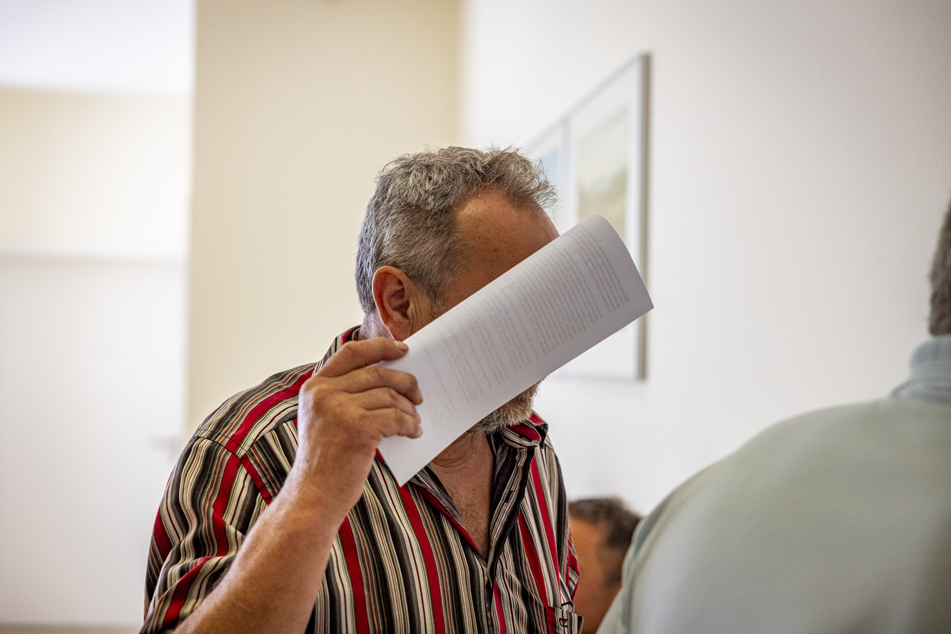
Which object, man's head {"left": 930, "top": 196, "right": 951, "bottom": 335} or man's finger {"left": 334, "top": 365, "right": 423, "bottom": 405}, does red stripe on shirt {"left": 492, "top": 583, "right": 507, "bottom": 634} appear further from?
man's head {"left": 930, "top": 196, "right": 951, "bottom": 335}

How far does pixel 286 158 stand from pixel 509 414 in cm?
281

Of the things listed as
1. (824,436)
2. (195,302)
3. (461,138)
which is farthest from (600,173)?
(195,302)

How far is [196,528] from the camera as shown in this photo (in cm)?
79

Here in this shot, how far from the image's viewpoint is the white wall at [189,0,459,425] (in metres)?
3.40

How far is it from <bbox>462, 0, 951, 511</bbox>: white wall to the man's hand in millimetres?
495

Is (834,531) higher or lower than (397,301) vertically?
lower

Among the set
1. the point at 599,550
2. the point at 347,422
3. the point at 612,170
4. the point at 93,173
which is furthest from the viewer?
the point at 93,173

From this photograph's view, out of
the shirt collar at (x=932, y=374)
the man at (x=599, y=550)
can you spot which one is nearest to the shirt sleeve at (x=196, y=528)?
the shirt collar at (x=932, y=374)

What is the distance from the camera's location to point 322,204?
352 cm

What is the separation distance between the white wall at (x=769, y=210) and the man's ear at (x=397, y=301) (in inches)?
20.1

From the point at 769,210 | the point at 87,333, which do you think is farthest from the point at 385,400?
the point at 87,333

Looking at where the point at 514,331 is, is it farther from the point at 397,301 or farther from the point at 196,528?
the point at 196,528

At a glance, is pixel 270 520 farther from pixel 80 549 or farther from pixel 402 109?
pixel 80 549

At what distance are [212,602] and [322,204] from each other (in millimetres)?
2923
